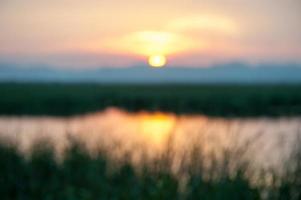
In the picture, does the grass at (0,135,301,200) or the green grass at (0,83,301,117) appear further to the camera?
the green grass at (0,83,301,117)

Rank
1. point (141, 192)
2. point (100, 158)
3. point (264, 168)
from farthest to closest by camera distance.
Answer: point (100, 158)
point (264, 168)
point (141, 192)

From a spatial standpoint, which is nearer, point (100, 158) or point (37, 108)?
point (100, 158)

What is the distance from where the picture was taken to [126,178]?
7.23m

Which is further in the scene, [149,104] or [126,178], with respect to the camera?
[149,104]

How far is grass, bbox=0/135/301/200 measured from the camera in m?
6.42

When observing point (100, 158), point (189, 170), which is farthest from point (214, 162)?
point (100, 158)

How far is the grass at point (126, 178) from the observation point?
253 inches

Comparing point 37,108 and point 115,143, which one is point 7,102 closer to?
point 37,108

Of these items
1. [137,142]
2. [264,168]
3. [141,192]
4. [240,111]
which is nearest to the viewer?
[141,192]

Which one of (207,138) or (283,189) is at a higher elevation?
(207,138)

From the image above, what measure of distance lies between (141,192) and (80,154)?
1393mm

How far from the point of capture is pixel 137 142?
8.08 metres

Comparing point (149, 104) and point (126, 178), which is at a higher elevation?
point (126, 178)

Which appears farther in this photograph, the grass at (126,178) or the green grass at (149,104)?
the green grass at (149,104)
